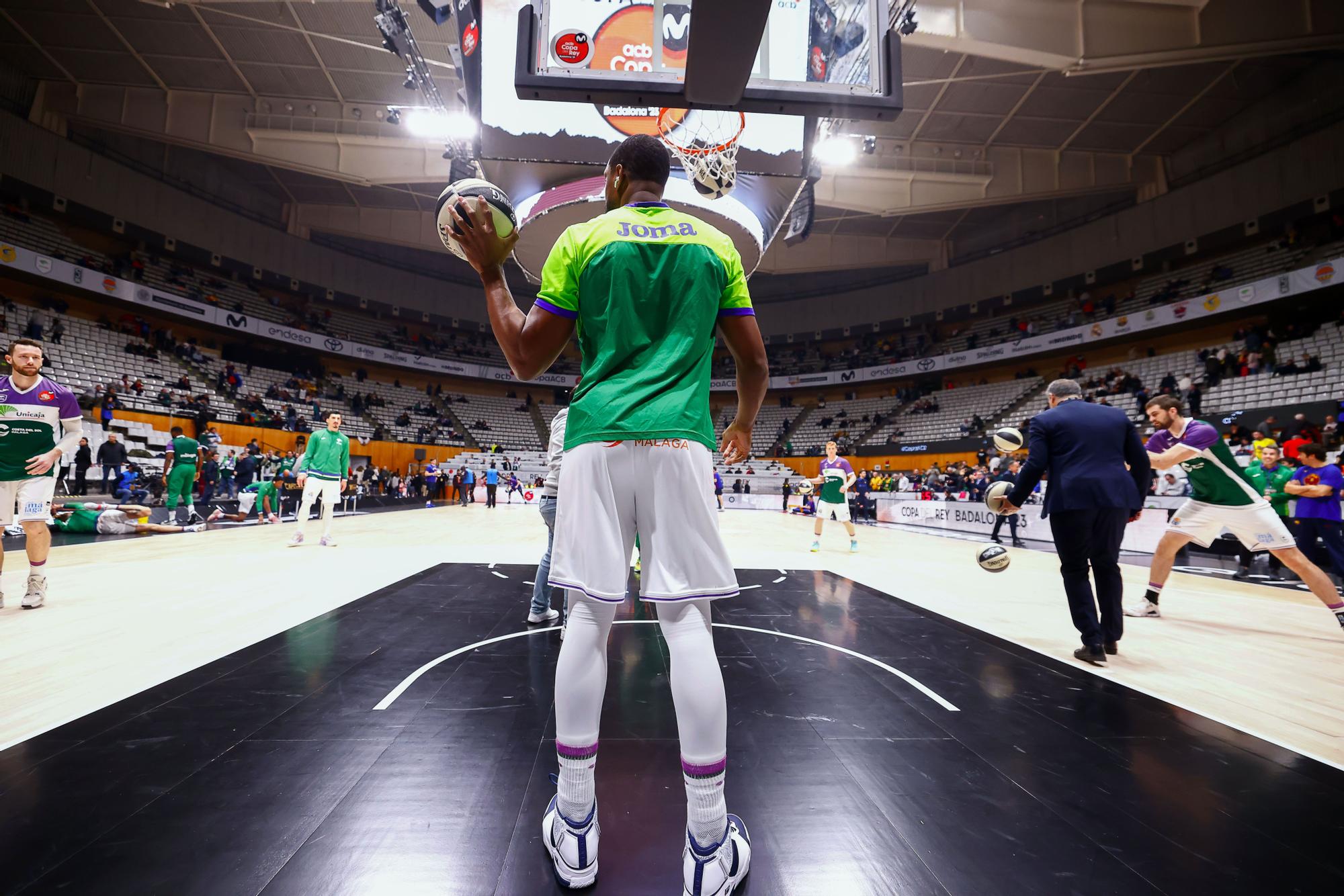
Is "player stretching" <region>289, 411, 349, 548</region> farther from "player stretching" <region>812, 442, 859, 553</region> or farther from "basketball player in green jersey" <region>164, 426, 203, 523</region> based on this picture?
"player stretching" <region>812, 442, 859, 553</region>

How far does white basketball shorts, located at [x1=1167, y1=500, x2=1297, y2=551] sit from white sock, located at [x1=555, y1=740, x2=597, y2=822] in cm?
544

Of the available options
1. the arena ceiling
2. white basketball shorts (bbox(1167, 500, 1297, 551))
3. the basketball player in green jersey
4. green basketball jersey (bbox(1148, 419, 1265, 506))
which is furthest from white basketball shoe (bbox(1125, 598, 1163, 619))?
the basketball player in green jersey

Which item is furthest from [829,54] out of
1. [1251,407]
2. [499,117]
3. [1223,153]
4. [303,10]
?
[1223,153]

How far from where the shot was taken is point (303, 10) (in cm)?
1500

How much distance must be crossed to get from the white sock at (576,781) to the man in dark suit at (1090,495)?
3.22 metres

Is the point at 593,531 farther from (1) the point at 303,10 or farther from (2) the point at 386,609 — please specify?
(1) the point at 303,10

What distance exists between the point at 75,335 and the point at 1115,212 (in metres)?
40.9

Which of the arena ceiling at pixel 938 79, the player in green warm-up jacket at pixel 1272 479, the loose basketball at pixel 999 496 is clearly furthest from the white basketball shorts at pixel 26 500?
the arena ceiling at pixel 938 79

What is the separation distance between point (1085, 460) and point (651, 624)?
304 centimetres

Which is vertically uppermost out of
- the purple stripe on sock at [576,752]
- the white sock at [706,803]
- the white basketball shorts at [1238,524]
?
the white basketball shorts at [1238,524]

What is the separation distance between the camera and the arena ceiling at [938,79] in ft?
44.0

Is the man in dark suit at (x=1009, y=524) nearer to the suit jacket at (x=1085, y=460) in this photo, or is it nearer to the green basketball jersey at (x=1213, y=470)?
the green basketball jersey at (x=1213, y=470)

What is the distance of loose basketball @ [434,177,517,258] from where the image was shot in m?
1.75

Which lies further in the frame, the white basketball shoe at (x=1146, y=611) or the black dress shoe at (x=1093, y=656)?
the white basketball shoe at (x=1146, y=611)
